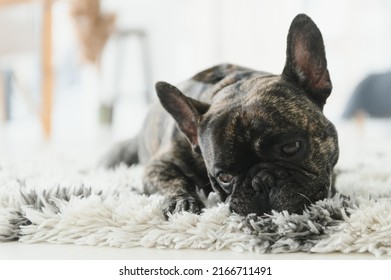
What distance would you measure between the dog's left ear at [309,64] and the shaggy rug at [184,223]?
31cm

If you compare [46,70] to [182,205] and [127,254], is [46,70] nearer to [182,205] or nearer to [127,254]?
[182,205]

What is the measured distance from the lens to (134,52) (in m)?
7.67

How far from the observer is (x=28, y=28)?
4.39 m

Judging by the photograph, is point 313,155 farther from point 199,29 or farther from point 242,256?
point 199,29

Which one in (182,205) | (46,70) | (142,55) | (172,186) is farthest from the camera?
(142,55)

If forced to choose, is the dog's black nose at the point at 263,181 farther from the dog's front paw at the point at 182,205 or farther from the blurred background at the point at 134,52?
the blurred background at the point at 134,52

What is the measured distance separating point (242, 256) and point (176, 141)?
0.67m

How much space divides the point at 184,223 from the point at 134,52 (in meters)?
6.57

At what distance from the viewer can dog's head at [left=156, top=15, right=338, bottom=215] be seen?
4.39 ft

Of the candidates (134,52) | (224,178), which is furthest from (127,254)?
(134,52)

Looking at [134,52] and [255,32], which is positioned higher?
[255,32]

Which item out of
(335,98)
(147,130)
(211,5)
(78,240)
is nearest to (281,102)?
(78,240)

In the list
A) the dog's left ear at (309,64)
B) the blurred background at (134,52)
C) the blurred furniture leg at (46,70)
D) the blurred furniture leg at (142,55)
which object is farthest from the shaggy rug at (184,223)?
the blurred furniture leg at (142,55)

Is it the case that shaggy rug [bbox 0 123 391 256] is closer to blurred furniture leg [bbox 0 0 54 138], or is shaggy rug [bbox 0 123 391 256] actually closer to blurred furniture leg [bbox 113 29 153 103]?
blurred furniture leg [bbox 0 0 54 138]
